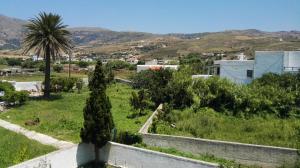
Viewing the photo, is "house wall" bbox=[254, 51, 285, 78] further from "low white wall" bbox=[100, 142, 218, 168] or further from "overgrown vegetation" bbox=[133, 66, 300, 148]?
"low white wall" bbox=[100, 142, 218, 168]

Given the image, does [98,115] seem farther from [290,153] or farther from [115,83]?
[115,83]

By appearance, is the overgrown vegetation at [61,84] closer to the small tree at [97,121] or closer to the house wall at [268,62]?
the house wall at [268,62]

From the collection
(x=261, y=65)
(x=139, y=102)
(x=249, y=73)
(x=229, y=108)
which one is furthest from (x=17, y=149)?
(x=249, y=73)

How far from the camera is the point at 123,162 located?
2058cm

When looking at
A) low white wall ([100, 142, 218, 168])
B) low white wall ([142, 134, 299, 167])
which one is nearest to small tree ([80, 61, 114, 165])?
low white wall ([100, 142, 218, 168])

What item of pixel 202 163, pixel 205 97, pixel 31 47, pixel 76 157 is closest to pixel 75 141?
pixel 76 157

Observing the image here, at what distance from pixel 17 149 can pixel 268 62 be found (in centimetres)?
2257

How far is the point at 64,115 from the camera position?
29641mm

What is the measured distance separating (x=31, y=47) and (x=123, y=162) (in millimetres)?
18950

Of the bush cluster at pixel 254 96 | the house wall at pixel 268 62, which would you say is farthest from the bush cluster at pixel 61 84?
the house wall at pixel 268 62

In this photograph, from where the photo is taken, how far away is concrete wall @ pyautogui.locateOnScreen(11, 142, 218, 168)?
1816cm

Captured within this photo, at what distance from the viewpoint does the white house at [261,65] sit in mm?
34781

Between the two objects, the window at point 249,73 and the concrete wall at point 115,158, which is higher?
the window at point 249,73

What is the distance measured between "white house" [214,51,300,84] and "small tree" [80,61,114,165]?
19006 mm
